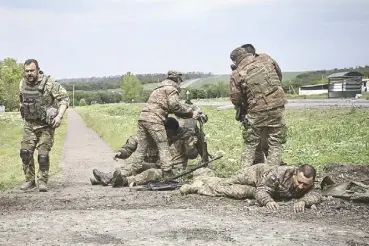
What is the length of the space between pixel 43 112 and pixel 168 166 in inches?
93.5

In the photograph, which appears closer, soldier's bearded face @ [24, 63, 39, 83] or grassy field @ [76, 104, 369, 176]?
soldier's bearded face @ [24, 63, 39, 83]

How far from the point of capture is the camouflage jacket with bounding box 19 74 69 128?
11000mm

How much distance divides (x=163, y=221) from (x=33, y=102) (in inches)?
169

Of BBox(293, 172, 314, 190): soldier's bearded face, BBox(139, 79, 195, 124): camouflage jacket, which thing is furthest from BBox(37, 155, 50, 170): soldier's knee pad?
BBox(293, 172, 314, 190): soldier's bearded face

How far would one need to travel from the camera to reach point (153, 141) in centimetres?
1166

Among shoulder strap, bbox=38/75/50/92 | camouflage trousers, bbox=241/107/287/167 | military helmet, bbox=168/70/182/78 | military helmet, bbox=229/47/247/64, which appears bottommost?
camouflage trousers, bbox=241/107/287/167

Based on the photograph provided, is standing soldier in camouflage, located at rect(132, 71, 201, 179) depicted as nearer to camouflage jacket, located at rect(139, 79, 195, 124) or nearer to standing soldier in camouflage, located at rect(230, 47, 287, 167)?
camouflage jacket, located at rect(139, 79, 195, 124)

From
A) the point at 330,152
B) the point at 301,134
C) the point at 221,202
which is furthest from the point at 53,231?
the point at 301,134

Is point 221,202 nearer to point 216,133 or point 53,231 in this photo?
point 53,231

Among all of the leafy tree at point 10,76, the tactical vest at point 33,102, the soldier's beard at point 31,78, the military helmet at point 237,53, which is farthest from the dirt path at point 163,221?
the leafy tree at point 10,76

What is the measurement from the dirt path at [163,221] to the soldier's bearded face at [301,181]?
314mm

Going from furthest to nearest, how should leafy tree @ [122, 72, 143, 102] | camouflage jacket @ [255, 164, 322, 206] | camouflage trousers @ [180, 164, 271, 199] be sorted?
leafy tree @ [122, 72, 143, 102], camouflage trousers @ [180, 164, 271, 199], camouflage jacket @ [255, 164, 322, 206]

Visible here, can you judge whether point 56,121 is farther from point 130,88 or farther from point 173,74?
point 130,88

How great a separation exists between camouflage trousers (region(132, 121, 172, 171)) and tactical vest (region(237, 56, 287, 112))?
172 centimetres
